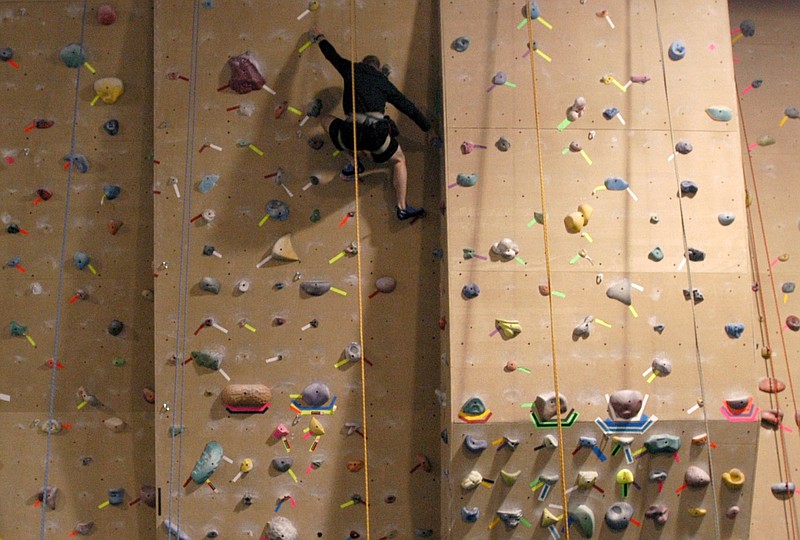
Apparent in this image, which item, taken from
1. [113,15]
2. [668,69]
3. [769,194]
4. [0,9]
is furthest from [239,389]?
[769,194]

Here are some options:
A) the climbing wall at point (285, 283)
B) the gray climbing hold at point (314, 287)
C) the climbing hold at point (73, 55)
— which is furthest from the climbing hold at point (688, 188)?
the climbing hold at point (73, 55)

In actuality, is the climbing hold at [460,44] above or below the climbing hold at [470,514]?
above

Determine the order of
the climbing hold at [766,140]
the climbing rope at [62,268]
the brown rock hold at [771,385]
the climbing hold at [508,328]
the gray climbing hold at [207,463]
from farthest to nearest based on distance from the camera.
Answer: the climbing hold at [766,140]
the brown rock hold at [771,385]
the climbing rope at [62,268]
the gray climbing hold at [207,463]
the climbing hold at [508,328]

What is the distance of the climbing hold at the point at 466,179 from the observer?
388cm

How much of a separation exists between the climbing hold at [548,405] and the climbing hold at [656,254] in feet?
2.80

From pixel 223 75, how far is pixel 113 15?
725mm

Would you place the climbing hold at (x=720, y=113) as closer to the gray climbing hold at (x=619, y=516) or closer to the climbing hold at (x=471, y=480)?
the gray climbing hold at (x=619, y=516)

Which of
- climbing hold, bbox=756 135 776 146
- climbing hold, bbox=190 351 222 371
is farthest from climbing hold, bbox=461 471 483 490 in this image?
climbing hold, bbox=756 135 776 146

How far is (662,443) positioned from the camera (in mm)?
3840

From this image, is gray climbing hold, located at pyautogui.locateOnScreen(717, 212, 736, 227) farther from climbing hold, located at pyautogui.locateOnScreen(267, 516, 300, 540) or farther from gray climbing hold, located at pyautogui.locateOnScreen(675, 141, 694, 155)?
climbing hold, located at pyautogui.locateOnScreen(267, 516, 300, 540)

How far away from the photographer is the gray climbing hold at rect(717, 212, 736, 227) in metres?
3.93

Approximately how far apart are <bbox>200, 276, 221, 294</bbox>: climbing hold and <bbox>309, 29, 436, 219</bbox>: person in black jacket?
0.96 metres

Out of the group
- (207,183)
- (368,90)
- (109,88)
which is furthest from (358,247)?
(109,88)

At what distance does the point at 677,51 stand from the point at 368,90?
165cm
